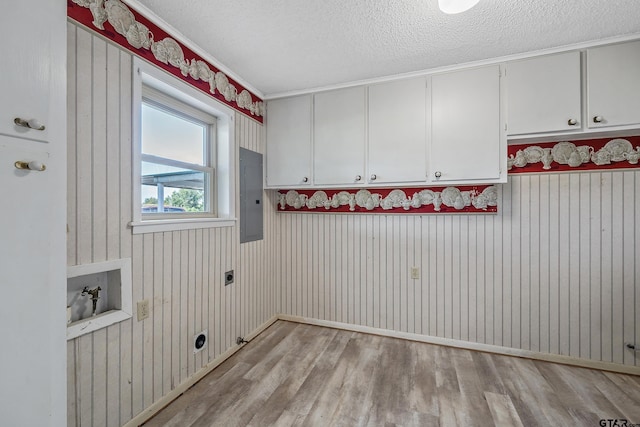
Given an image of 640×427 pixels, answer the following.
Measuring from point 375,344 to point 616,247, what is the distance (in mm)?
2025

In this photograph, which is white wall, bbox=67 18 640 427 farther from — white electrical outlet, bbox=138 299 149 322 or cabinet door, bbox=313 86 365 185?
cabinet door, bbox=313 86 365 185

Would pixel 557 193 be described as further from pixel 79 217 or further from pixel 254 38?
pixel 79 217

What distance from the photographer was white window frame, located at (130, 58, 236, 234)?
157cm

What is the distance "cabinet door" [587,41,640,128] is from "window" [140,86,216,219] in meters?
2.81

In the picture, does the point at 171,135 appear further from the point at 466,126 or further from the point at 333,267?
the point at 466,126

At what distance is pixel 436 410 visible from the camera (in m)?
1.69

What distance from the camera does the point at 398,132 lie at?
2.35 meters

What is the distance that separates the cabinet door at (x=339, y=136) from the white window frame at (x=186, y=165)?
79 cm

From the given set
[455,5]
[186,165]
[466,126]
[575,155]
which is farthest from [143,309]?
[575,155]

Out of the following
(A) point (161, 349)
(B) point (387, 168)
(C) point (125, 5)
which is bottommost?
(A) point (161, 349)

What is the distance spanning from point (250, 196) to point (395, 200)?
1.39 meters
